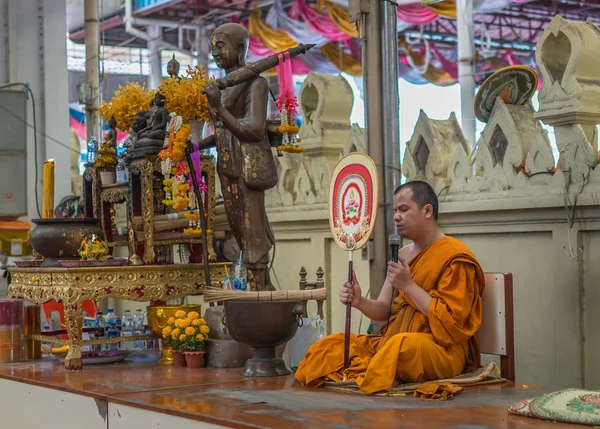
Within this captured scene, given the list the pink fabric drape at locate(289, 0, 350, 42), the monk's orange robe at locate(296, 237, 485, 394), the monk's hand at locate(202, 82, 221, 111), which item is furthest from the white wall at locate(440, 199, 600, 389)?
the pink fabric drape at locate(289, 0, 350, 42)

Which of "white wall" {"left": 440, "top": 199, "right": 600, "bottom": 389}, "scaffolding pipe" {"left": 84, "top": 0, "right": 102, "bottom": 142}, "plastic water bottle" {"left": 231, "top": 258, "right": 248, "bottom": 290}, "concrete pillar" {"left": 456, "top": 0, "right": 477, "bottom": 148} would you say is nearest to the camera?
"white wall" {"left": 440, "top": 199, "right": 600, "bottom": 389}

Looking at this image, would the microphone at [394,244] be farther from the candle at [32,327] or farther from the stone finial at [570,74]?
the candle at [32,327]

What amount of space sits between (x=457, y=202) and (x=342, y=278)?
122 cm

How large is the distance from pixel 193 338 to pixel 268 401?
4.08ft

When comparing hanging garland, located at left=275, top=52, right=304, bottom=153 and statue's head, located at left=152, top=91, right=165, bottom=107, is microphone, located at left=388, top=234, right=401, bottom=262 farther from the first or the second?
statue's head, located at left=152, top=91, right=165, bottom=107

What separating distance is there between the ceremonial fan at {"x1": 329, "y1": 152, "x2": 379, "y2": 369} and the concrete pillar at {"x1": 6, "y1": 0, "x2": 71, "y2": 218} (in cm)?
568

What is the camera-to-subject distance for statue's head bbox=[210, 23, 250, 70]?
486cm

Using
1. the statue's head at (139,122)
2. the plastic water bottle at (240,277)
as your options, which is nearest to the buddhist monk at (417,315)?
the plastic water bottle at (240,277)

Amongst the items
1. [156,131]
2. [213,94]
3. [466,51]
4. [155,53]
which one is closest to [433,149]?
[213,94]

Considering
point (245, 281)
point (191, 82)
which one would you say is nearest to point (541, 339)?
point (245, 281)

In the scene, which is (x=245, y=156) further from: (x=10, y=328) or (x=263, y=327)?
(x=10, y=328)

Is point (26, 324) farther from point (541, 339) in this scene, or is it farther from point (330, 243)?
point (541, 339)

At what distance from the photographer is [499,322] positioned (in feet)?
13.0

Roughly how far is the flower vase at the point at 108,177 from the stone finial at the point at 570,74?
2694 millimetres
